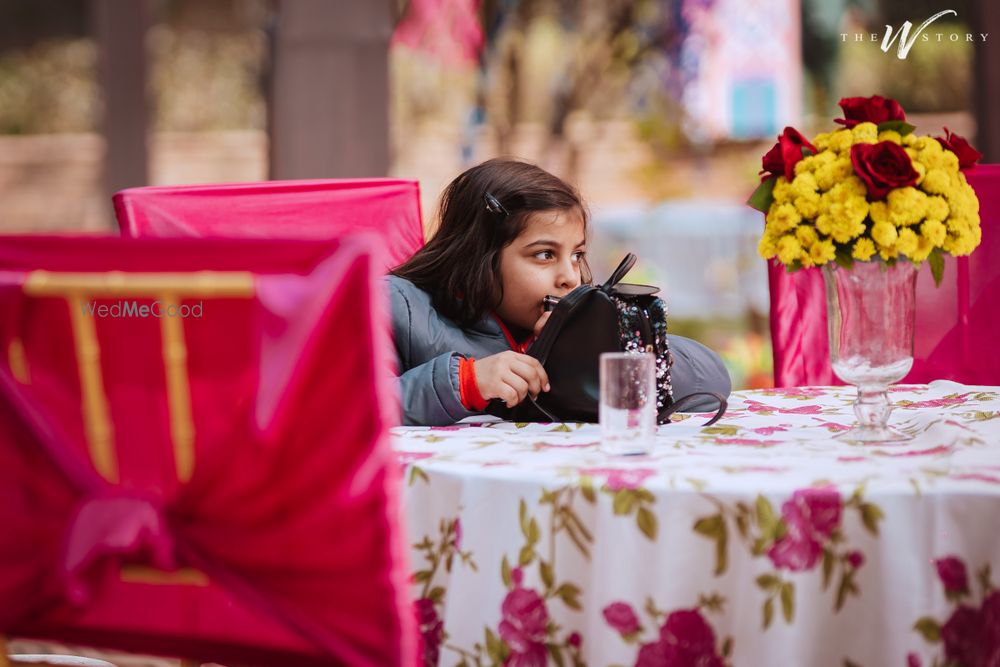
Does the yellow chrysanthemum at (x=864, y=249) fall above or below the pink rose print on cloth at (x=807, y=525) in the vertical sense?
above

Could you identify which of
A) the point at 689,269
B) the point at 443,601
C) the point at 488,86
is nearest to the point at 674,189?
the point at 689,269

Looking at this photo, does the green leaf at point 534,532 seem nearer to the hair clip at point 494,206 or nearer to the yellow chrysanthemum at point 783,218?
the yellow chrysanthemum at point 783,218

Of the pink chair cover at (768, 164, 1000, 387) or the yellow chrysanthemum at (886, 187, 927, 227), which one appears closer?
the yellow chrysanthemum at (886, 187, 927, 227)

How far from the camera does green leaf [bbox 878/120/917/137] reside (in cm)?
110

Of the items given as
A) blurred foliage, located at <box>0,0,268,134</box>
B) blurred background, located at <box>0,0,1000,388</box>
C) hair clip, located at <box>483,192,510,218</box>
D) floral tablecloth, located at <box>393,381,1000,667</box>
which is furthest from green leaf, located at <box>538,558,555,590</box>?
blurred foliage, located at <box>0,0,268,134</box>

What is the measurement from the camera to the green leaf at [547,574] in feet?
2.98

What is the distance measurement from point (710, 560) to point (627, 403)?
190 mm

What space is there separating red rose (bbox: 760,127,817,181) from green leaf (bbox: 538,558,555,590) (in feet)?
1.56

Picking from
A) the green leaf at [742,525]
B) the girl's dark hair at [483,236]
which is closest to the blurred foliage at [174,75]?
the girl's dark hair at [483,236]

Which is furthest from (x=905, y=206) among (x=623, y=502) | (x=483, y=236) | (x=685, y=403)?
(x=483, y=236)

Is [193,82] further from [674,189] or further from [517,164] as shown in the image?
[517,164]

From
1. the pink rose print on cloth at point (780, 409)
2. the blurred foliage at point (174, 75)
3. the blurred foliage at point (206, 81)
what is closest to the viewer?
the pink rose print on cloth at point (780, 409)

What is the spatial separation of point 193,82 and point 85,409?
4380 millimetres

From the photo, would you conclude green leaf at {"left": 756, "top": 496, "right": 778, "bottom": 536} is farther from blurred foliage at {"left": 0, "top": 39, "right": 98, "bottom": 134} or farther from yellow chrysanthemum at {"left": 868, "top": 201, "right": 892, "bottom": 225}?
blurred foliage at {"left": 0, "top": 39, "right": 98, "bottom": 134}
